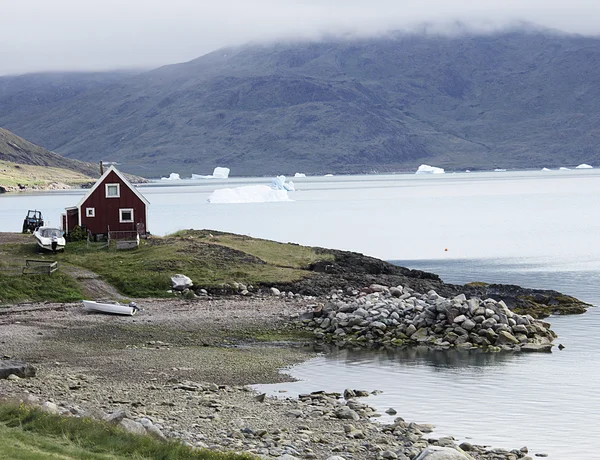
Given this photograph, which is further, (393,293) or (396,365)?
(393,293)

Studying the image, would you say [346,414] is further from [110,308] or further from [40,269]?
[40,269]

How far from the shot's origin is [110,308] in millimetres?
44281

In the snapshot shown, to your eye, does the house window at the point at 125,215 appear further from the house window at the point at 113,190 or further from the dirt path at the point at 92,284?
the dirt path at the point at 92,284

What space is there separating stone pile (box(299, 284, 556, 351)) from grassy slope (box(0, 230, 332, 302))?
10270 mm

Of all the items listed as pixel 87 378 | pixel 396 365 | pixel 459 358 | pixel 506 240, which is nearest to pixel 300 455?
pixel 87 378

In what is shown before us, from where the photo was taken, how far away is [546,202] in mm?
182500

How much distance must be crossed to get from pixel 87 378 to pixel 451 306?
17.6 meters

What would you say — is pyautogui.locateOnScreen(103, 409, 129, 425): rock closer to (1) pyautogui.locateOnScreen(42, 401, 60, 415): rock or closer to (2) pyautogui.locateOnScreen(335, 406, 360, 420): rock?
(1) pyautogui.locateOnScreen(42, 401, 60, 415): rock

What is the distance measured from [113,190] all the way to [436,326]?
1131 inches

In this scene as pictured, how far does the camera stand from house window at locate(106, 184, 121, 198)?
202 feet

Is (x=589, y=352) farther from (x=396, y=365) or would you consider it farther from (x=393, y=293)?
(x=393, y=293)

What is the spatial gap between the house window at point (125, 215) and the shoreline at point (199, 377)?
48.8ft

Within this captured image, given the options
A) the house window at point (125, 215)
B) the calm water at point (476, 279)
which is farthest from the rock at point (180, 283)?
the calm water at point (476, 279)

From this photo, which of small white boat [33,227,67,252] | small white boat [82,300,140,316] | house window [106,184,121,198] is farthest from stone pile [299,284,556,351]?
house window [106,184,121,198]
